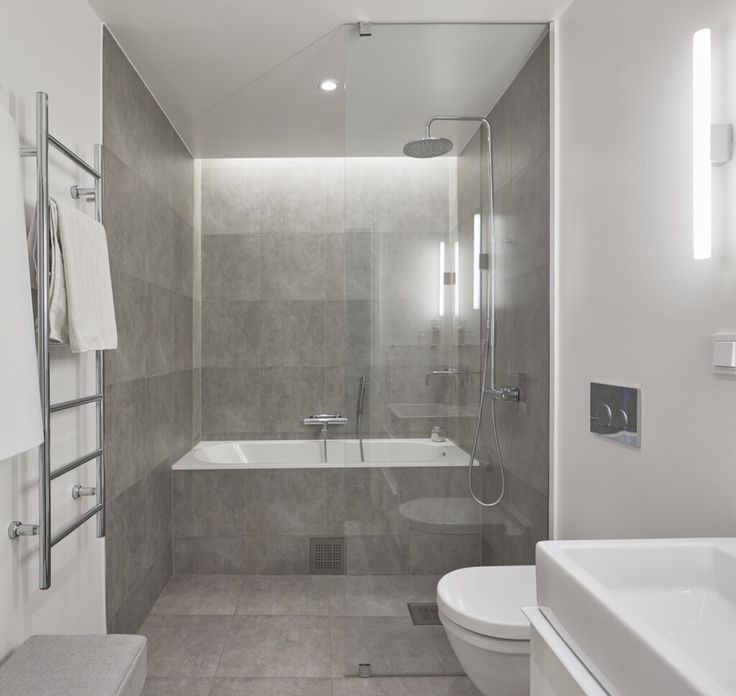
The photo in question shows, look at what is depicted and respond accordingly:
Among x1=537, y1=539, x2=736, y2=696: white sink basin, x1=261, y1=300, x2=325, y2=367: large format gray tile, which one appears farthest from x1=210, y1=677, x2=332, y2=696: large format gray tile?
x1=261, y1=300, x2=325, y2=367: large format gray tile

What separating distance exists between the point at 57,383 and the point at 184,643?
1417mm

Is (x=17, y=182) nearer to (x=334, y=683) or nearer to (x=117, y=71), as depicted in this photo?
(x=117, y=71)

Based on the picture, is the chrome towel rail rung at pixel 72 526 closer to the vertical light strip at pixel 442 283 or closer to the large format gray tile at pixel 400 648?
the large format gray tile at pixel 400 648

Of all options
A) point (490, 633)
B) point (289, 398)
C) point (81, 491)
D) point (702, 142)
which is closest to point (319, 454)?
point (289, 398)

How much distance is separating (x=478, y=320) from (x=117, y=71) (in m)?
1.89

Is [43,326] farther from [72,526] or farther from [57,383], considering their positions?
[72,526]

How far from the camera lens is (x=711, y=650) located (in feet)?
3.12

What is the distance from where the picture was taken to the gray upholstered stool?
4.24 feet

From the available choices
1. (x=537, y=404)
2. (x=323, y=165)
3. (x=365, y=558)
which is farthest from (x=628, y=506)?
(x=323, y=165)

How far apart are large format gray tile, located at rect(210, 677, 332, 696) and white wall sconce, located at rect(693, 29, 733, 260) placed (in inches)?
80.0

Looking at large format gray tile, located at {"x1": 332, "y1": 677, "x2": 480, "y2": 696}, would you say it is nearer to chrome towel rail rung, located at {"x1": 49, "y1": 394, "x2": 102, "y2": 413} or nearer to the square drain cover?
the square drain cover

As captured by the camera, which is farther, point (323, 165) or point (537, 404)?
point (323, 165)

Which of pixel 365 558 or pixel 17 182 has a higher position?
pixel 17 182

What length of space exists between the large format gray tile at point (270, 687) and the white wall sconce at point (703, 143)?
2.03 m
